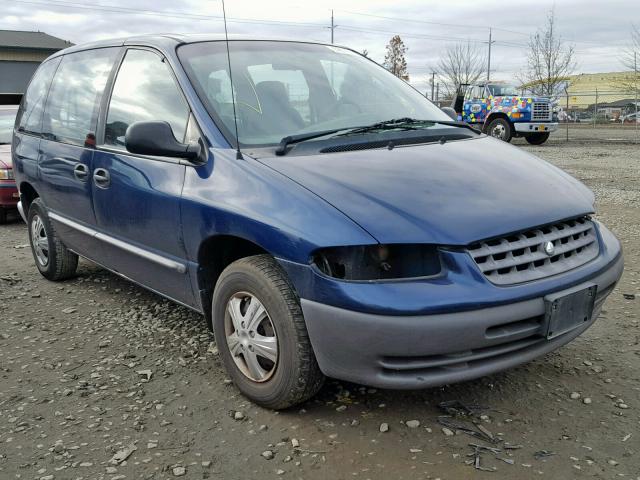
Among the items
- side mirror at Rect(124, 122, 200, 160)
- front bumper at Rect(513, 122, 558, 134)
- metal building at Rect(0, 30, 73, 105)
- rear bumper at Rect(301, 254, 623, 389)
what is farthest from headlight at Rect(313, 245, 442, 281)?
metal building at Rect(0, 30, 73, 105)

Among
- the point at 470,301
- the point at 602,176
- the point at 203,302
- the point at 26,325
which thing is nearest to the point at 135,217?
the point at 203,302

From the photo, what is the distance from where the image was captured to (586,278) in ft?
8.77

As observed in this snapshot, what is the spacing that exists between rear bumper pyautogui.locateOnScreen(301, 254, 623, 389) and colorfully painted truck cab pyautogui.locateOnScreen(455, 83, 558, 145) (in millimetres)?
17249

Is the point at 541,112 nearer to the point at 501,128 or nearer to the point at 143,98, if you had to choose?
the point at 501,128

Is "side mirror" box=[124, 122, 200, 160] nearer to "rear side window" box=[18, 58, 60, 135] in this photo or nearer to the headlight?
the headlight

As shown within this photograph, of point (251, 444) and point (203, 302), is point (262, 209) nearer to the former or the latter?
point (203, 302)

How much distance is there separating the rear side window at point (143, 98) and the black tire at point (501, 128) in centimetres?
1694

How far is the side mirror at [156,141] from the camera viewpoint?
2.95 meters

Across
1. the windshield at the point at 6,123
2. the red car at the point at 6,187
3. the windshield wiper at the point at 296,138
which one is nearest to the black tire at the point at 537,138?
the windshield at the point at 6,123

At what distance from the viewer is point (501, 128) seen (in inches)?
776

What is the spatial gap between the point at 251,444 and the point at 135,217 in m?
1.49

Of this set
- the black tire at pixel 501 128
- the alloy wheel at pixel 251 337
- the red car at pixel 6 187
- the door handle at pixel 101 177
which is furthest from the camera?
the black tire at pixel 501 128

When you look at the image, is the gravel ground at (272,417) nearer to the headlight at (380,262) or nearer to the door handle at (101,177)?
the headlight at (380,262)

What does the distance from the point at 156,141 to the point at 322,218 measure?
3.24ft
